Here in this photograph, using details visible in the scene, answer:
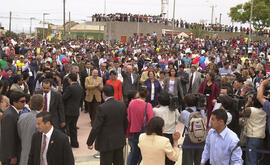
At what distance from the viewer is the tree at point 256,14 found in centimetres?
5450

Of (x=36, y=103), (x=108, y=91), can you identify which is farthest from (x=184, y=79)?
(x=36, y=103)

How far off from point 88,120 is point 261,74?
596cm

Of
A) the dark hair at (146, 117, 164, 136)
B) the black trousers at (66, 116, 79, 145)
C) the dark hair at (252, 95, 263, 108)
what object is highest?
the dark hair at (252, 95, 263, 108)

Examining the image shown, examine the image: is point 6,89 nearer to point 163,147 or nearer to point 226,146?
point 163,147

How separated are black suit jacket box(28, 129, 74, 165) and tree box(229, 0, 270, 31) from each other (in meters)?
55.3

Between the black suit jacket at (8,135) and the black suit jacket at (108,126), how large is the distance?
44.4 inches

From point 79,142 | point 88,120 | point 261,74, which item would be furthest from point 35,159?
point 261,74

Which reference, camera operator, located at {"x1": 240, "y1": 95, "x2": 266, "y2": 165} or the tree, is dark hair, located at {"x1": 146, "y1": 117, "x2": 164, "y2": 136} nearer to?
camera operator, located at {"x1": 240, "y1": 95, "x2": 266, "y2": 165}

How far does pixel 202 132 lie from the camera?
5.58 m

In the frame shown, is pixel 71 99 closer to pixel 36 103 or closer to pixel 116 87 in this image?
pixel 116 87

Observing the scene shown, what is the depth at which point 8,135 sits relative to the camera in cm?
511

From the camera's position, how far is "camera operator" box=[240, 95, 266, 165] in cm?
591

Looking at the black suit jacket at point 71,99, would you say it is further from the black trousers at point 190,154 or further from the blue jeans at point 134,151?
the black trousers at point 190,154

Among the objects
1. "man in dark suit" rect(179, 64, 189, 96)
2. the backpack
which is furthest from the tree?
the backpack
